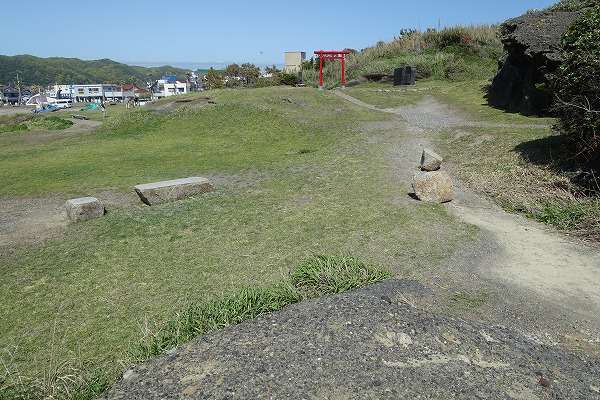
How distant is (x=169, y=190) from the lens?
9.13m

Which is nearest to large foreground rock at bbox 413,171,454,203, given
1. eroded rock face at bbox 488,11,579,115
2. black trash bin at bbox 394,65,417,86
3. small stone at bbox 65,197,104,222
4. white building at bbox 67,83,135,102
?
small stone at bbox 65,197,104,222

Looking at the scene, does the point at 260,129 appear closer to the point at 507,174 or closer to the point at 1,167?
the point at 1,167

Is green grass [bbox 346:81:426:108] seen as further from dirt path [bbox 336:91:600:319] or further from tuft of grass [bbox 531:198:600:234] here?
tuft of grass [bbox 531:198:600:234]

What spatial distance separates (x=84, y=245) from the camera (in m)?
7.10

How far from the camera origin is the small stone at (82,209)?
817 centimetres

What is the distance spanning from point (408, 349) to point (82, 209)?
6.65 m

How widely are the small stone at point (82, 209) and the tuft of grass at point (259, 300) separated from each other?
4.36m

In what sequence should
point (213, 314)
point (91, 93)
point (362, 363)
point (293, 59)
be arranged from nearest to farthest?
point (362, 363), point (213, 314), point (293, 59), point (91, 93)

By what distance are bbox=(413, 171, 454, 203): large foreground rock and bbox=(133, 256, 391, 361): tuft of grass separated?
3.31 m

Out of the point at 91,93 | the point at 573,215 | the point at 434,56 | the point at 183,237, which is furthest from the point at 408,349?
the point at 91,93

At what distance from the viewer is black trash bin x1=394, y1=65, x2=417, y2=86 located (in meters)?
25.4

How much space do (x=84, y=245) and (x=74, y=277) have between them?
1157mm

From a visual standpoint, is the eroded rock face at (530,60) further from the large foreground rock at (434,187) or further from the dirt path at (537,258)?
the dirt path at (537,258)

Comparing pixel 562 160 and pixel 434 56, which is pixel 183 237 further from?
pixel 434 56
